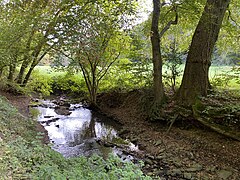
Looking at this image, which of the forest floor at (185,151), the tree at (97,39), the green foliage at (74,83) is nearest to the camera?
the forest floor at (185,151)

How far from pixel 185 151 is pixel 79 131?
410 cm

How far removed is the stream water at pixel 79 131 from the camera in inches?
245

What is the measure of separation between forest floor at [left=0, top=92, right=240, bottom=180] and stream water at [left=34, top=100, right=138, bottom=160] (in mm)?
556

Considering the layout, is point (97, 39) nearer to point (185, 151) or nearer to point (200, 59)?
point (200, 59)

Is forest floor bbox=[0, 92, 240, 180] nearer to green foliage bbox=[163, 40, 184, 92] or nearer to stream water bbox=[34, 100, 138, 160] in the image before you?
stream water bbox=[34, 100, 138, 160]

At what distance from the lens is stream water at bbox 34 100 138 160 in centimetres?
623

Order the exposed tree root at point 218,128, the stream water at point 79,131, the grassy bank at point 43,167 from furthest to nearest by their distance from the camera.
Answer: the stream water at point 79,131
the exposed tree root at point 218,128
the grassy bank at point 43,167

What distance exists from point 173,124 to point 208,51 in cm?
263

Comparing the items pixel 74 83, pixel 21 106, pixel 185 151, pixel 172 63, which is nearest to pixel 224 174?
pixel 185 151

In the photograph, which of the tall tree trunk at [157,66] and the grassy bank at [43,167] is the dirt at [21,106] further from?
the tall tree trunk at [157,66]

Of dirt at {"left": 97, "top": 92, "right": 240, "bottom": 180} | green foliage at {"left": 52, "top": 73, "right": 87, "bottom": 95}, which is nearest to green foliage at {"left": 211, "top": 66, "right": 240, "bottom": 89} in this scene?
dirt at {"left": 97, "top": 92, "right": 240, "bottom": 180}

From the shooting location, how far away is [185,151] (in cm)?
575

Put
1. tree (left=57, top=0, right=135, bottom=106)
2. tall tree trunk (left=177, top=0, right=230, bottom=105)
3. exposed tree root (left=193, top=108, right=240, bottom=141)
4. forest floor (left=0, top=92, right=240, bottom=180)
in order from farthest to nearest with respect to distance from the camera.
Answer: tree (left=57, top=0, right=135, bottom=106)
tall tree trunk (left=177, top=0, right=230, bottom=105)
exposed tree root (left=193, top=108, right=240, bottom=141)
forest floor (left=0, top=92, right=240, bottom=180)

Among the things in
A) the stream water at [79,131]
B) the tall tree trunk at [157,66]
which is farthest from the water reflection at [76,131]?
the tall tree trunk at [157,66]
